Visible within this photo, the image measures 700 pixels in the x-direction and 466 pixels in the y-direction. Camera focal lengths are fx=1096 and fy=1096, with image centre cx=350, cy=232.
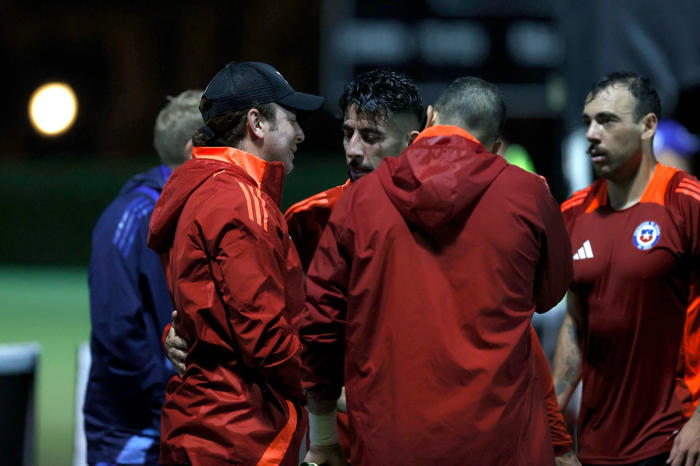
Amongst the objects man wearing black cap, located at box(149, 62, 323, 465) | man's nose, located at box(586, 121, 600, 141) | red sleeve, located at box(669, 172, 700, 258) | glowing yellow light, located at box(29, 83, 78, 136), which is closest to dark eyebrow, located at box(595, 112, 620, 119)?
man's nose, located at box(586, 121, 600, 141)

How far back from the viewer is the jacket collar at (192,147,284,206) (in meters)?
3.14

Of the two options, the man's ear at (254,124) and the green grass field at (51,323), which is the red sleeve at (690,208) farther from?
the green grass field at (51,323)

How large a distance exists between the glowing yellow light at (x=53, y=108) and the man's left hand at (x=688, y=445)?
507cm

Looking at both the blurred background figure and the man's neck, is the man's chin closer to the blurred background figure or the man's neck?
the man's neck

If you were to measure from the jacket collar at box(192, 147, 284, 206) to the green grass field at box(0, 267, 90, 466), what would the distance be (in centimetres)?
356

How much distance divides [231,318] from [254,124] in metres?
0.64

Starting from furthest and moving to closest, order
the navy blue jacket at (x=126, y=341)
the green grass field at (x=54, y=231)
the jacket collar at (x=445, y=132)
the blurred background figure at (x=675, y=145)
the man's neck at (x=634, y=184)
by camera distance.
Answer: the green grass field at (x=54, y=231), the blurred background figure at (x=675, y=145), the navy blue jacket at (x=126, y=341), the man's neck at (x=634, y=184), the jacket collar at (x=445, y=132)

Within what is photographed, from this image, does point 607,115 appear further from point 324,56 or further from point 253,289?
point 324,56

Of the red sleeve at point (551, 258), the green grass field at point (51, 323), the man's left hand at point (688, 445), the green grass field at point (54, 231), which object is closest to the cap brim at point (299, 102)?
the red sleeve at point (551, 258)

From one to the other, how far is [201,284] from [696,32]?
13.9 feet

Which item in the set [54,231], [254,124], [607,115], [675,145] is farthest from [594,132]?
[54,231]

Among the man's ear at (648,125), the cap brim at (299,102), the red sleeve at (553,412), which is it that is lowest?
the red sleeve at (553,412)

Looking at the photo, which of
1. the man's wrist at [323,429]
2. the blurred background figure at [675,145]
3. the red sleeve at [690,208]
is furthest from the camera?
the blurred background figure at [675,145]

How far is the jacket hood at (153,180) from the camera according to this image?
4230 millimetres
